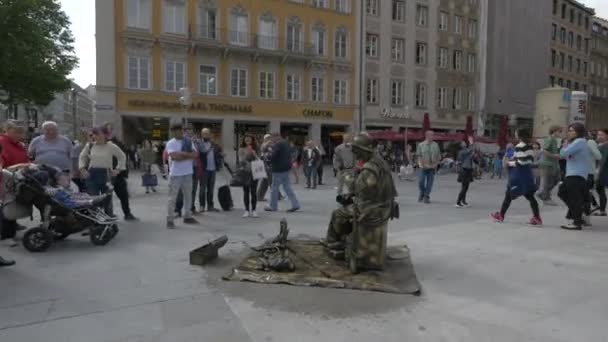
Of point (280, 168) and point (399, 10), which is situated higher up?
point (399, 10)

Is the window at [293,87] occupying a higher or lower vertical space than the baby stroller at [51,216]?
higher

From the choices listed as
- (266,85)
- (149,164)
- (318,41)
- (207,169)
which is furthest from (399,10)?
(207,169)

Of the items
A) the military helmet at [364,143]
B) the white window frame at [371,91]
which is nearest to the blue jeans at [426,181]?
the military helmet at [364,143]

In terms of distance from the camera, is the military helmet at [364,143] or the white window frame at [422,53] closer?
the military helmet at [364,143]

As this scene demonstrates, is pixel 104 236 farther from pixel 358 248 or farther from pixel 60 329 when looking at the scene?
pixel 358 248

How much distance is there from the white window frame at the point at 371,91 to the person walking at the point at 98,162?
28334 millimetres

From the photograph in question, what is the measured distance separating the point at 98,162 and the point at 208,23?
75.5ft

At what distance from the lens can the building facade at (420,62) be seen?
3519 cm

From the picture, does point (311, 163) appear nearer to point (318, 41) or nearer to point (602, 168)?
point (602, 168)

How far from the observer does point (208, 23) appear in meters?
29.1

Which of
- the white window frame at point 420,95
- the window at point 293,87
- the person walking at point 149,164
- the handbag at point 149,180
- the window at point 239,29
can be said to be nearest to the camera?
the handbag at point 149,180

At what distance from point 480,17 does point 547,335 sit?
137ft

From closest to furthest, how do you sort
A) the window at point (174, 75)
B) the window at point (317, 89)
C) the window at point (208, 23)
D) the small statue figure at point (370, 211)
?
the small statue figure at point (370, 211)
the window at point (174, 75)
the window at point (208, 23)
the window at point (317, 89)

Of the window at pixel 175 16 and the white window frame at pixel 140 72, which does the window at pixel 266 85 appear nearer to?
the window at pixel 175 16
